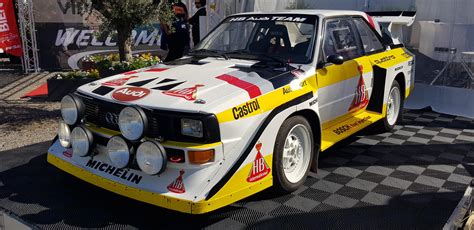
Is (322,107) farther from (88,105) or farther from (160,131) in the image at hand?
(88,105)

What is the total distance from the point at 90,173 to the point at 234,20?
237cm

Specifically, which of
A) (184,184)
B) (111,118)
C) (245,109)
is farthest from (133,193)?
(245,109)

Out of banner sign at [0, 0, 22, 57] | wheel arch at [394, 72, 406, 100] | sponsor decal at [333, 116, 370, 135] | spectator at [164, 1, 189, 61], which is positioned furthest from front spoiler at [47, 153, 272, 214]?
banner sign at [0, 0, 22, 57]

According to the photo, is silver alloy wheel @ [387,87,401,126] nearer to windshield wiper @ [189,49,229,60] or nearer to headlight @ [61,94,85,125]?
windshield wiper @ [189,49,229,60]

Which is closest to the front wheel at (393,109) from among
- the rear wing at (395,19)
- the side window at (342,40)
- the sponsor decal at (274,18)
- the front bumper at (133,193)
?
the side window at (342,40)

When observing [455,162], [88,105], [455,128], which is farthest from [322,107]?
[455,128]

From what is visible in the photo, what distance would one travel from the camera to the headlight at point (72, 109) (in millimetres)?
3477

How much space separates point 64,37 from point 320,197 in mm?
9704

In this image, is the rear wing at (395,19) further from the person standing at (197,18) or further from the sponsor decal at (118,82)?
the sponsor decal at (118,82)

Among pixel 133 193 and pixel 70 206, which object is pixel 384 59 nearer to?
pixel 133 193

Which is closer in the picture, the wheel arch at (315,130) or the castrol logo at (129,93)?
the castrol logo at (129,93)

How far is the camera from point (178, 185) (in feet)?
9.77

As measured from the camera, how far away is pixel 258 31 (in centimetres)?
445

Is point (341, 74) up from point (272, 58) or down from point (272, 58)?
down
